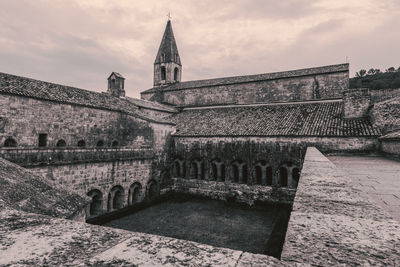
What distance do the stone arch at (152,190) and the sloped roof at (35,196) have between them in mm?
11262

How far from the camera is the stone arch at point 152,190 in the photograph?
52.1 ft

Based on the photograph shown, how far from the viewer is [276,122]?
1662 cm

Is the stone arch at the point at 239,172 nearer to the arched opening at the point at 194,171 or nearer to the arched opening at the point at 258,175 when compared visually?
the arched opening at the point at 258,175

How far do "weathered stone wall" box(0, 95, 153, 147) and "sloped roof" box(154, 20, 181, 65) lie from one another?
57.2 feet

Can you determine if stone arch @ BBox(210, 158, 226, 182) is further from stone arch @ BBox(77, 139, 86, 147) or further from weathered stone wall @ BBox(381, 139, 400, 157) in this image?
weathered stone wall @ BBox(381, 139, 400, 157)

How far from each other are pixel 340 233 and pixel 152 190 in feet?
52.2

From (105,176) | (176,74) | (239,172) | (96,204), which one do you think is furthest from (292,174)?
(176,74)

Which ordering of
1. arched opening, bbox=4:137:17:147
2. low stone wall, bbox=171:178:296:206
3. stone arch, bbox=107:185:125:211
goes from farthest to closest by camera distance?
1. low stone wall, bbox=171:178:296:206
2. stone arch, bbox=107:185:125:211
3. arched opening, bbox=4:137:17:147

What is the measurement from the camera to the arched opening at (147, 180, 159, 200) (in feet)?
52.3

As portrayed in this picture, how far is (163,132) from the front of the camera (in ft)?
57.5

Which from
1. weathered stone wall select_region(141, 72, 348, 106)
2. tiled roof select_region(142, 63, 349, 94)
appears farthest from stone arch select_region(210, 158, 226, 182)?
tiled roof select_region(142, 63, 349, 94)

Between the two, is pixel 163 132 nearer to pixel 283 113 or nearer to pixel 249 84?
pixel 283 113

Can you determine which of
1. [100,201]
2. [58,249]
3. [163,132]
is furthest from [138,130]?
[58,249]

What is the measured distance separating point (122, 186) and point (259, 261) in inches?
544
